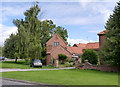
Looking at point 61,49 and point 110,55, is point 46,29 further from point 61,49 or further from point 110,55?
point 110,55

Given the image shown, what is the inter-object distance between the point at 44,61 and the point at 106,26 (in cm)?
2938

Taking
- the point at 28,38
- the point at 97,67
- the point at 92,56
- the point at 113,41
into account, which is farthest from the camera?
the point at 28,38

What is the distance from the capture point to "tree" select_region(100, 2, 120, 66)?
2144cm

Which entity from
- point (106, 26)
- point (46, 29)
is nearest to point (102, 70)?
point (106, 26)

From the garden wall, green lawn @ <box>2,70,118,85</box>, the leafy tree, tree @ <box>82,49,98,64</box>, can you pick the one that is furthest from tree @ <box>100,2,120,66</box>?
the leafy tree

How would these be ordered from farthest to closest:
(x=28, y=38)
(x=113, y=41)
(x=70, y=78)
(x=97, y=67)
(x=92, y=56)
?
(x=28, y=38)
(x=92, y=56)
(x=97, y=67)
(x=113, y=41)
(x=70, y=78)

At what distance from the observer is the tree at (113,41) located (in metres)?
21.4

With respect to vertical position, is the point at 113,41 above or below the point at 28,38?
below

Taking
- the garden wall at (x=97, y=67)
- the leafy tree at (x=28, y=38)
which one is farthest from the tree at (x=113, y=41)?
the leafy tree at (x=28, y=38)

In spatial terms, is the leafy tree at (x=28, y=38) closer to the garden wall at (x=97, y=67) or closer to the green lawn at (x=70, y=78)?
the garden wall at (x=97, y=67)

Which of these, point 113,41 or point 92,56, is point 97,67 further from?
point 113,41

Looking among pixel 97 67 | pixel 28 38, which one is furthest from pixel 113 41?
pixel 28 38

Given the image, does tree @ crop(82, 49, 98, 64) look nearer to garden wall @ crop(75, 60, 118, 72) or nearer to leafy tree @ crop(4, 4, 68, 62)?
garden wall @ crop(75, 60, 118, 72)

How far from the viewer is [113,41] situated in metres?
21.3
